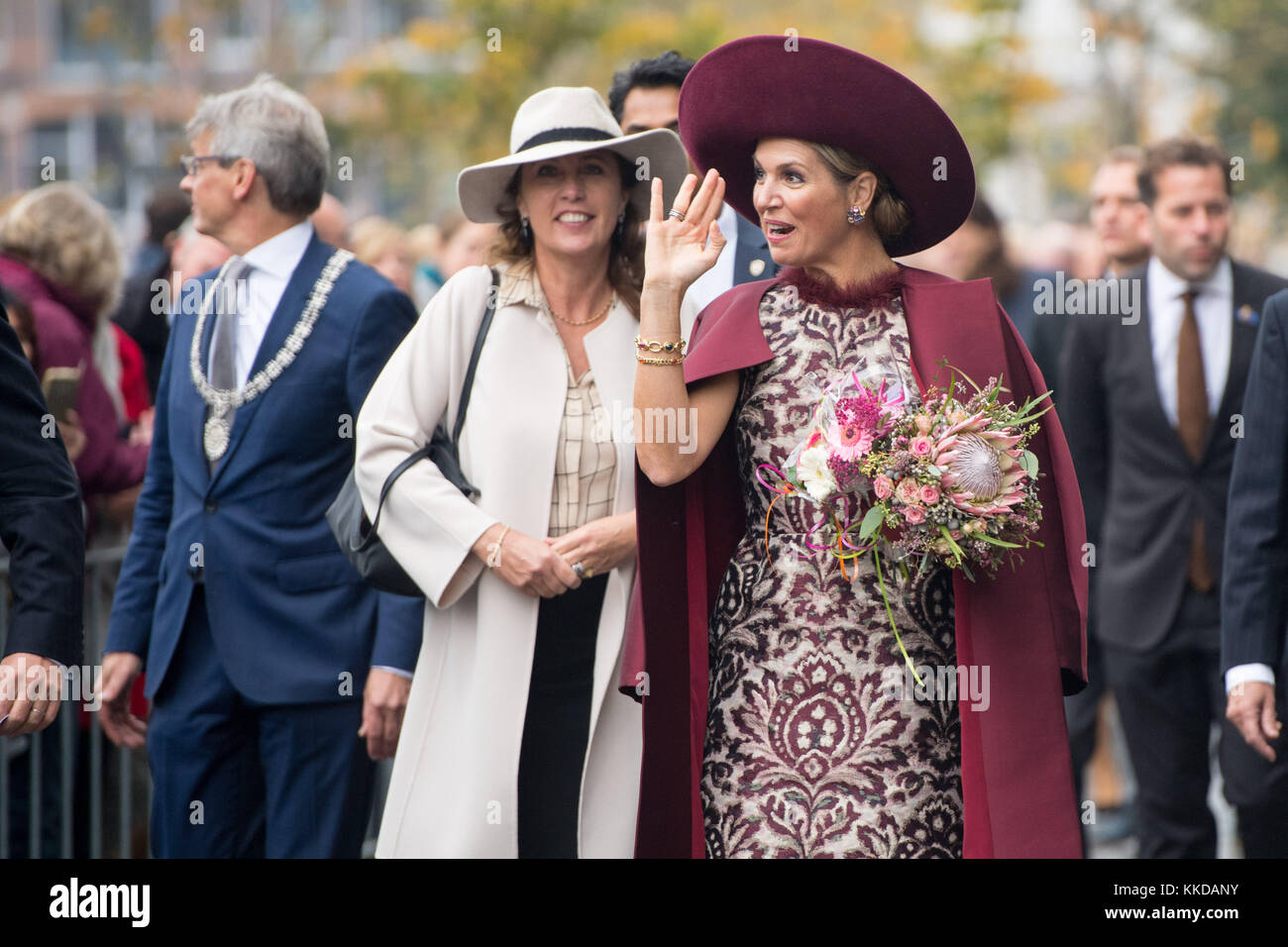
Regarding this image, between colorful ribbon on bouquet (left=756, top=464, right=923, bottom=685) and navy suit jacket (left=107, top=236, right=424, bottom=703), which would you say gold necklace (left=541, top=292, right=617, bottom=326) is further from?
colorful ribbon on bouquet (left=756, top=464, right=923, bottom=685)

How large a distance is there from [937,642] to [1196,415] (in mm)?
2583

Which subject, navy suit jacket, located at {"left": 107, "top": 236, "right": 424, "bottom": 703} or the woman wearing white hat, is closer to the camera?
the woman wearing white hat

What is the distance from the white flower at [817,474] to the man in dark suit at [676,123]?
4.18ft

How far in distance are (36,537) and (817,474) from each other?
1.61 metres

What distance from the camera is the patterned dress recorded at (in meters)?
3.59

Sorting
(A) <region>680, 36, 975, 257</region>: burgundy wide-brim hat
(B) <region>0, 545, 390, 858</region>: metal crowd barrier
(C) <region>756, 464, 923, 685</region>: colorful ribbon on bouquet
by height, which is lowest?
(B) <region>0, 545, 390, 858</region>: metal crowd barrier

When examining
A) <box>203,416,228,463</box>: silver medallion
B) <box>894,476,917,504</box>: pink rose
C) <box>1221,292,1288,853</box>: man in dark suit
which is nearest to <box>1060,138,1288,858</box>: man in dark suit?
<box>1221,292,1288,853</box>: man in dark suit

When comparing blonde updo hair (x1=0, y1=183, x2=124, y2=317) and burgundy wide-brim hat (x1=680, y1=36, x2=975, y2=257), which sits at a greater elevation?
blonde updo hair (x1=0, y1=183, x2=124, y2=317)

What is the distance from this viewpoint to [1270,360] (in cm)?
431

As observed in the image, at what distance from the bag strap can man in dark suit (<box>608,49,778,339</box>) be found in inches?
22.1

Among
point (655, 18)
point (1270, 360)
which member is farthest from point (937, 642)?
point (655, 18)

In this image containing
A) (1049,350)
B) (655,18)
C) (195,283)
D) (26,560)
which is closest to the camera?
(26,560)

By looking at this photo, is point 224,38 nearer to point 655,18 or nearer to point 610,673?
point 655,18

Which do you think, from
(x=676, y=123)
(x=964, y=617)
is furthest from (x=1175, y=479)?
(x=964, y=617)
